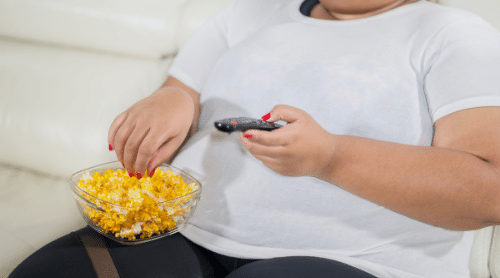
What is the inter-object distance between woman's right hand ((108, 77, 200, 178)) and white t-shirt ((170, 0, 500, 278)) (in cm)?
8

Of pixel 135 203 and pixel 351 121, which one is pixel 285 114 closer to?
pixel 351 121

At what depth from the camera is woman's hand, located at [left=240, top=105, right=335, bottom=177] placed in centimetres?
51

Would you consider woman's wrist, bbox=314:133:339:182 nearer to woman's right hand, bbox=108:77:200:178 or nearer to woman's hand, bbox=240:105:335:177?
woman's hand, bbox=240:105:335:177

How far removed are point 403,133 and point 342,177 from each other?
153mm

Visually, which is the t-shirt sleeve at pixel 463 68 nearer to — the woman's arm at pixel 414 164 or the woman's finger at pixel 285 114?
the woman's arm at pixel 414 164

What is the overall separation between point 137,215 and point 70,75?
725mm

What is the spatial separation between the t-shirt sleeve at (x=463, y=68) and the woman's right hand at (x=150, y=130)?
0.45 metres

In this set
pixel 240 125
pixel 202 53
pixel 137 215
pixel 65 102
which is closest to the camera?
pixel 240 125

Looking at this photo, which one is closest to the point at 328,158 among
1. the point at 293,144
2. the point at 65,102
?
the point at 293,144

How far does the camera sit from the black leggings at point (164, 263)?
56cm

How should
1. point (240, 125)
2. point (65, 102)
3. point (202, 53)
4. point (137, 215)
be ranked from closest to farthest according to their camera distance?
point (240, 125), point (137, 215), point (202, 53), point (65, 102)

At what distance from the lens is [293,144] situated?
1.70 feet

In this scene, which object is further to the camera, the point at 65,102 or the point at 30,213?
the point at 65,102

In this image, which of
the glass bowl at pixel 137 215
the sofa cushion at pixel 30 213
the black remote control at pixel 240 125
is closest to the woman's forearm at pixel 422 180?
the black remote control at pixel 240 125
